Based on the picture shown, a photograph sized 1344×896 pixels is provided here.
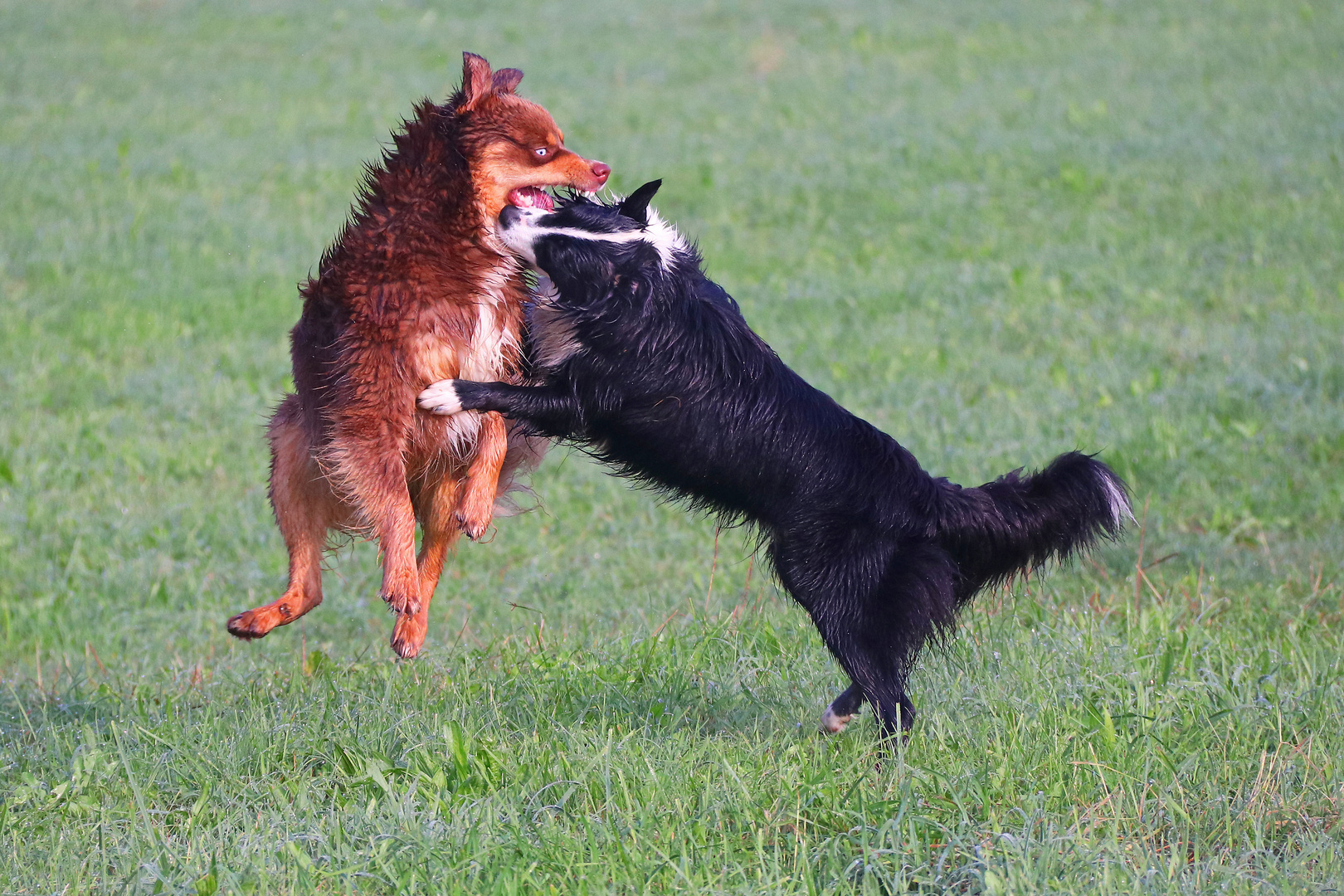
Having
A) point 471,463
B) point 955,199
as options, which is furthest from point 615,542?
point 955,199

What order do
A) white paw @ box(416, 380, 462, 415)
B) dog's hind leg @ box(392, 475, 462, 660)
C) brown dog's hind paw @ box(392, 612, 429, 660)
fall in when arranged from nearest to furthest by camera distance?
white paw @ box(416, 380, 462, 415) → brown dog's hind paw @ box(392, 612, 429, 660) → dog's hind leg @ box(392, 475, 462, 660)

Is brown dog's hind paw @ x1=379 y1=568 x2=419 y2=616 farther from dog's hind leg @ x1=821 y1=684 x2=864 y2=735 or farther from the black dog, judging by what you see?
dog's hind leg @ x1=821 y1=684 x2=864 y2=735

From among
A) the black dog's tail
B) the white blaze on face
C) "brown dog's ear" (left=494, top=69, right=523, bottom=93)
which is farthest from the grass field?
"brown dog's ear" (left=494, top=69, right=523, bottom=93)

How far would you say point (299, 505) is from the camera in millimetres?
4008

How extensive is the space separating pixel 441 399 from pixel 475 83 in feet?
3.01

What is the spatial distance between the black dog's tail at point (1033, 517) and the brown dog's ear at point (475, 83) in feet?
5.92

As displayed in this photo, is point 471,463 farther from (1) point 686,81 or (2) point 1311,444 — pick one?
(1) point 686,81

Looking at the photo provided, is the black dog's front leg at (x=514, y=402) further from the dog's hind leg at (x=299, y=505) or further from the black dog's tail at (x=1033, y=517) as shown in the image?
the black dog's tail at (x=1033, y=517)

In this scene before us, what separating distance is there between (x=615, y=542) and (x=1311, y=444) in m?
4.58

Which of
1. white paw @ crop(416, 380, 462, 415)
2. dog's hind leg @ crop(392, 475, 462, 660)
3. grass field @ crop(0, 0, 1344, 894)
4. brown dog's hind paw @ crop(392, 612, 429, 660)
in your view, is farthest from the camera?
dog's hind leg @ crop(392, 475, 462, 660)

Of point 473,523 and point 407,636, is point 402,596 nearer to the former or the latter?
point 407,636

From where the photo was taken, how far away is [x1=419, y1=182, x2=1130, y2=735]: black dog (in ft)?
12.4

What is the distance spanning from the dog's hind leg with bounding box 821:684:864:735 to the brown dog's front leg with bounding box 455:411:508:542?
1.21 m

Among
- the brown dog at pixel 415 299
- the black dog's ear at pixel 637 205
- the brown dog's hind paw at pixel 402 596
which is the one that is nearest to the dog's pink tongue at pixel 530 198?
the brown dog at pixel 415 299
